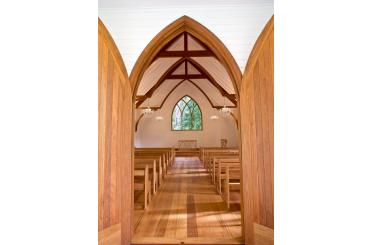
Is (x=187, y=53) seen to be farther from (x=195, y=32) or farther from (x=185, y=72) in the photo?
(x=195, y=32)

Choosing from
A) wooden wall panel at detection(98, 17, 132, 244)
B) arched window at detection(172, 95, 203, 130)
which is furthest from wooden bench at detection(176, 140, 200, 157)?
wooden wall panel at detection(98, 17, 132, 244)

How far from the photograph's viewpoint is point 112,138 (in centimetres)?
211

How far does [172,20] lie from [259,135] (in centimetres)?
166

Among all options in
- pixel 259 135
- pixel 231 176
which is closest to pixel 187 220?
pixel 231 176

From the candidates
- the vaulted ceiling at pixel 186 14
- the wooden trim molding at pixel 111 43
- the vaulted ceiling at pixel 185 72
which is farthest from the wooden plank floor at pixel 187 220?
the vaulted ceiling at pixel 185 72

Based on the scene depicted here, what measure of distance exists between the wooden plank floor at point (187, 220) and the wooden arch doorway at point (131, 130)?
0.37 m

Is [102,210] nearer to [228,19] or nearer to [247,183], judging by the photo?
[247,183]

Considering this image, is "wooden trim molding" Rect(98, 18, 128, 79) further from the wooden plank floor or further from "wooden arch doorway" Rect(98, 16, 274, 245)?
the wooden plank floor

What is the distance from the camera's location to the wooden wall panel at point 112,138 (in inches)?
76.2

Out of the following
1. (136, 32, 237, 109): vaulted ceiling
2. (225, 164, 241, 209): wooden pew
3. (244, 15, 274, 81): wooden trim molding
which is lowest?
(225, 164, 241, 209): wooden pew

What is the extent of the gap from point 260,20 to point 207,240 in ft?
8.49

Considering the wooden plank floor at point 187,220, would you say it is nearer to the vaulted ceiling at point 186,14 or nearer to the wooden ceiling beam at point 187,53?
the vaulted ceiling at point 186,14

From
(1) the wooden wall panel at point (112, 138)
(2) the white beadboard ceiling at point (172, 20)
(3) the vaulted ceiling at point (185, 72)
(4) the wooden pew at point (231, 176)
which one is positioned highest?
(3) the vaulted ceiling at point (185, 72)

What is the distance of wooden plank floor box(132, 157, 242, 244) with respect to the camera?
9.14 feet
